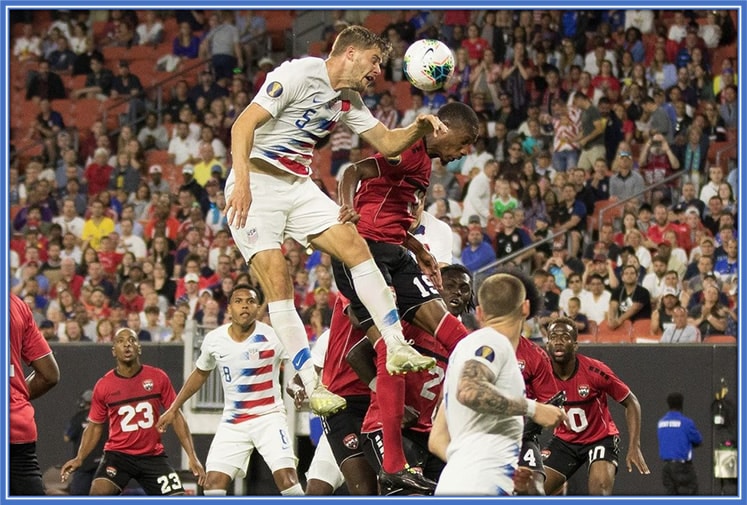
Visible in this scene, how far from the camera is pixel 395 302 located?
8336mm

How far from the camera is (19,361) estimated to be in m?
7.75

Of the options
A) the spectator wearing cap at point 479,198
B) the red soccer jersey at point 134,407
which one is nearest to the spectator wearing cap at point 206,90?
the spectator wearing cap at point 479,198

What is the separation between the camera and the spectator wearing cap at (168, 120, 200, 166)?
2048 centimetres

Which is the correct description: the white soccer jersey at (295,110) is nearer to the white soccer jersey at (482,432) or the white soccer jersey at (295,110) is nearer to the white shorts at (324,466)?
the white soccer jersey at (482,432)

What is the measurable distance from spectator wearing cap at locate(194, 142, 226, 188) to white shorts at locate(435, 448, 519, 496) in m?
13.4

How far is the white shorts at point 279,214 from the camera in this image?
8.02 meters

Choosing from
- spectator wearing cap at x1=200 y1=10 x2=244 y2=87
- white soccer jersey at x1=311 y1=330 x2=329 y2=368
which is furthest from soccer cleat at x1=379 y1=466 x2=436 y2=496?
spectator wearing cap at x1=200 y1=10 x2=244 y2=87

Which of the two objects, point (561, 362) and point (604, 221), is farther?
point (604, 221)

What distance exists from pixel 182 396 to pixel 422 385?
3.00 m

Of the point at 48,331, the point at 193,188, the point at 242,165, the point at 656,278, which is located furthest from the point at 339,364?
the point at 193,188

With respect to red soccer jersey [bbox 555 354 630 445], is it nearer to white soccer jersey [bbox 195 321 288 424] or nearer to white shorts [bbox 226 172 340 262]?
white soccer jersey [bbox 195 321 288 424]

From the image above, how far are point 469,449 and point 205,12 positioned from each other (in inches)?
704

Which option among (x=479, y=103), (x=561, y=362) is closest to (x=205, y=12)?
(x=479, y=103)

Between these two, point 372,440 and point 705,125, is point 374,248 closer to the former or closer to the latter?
point 372,440
